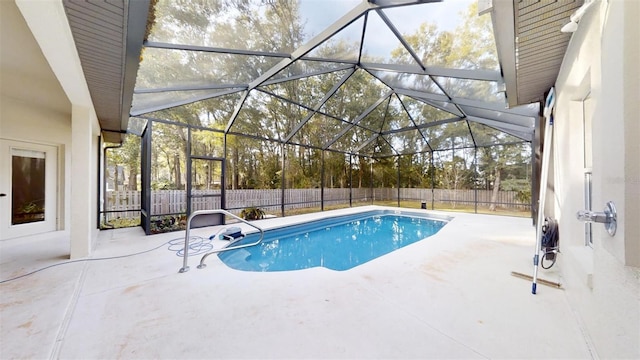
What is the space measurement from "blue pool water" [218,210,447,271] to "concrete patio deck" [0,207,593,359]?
1177 mm

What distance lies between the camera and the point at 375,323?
6.44ft

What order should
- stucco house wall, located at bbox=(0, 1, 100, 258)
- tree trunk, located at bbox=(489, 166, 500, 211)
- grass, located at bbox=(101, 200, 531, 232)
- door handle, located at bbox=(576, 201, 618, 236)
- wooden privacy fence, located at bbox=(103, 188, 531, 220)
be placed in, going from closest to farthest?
door handle, located at bbox=(576, 201, 618, 236) < stucco house wall, located at bbox=(0, 1, 100, 258) < wooden privacy fence, located at bbox=(103, 188, 531, 220) < grass, located at bbox=(101, 200, 531, 232) < tree trunk, located at bbox=(489, 166, 500, 211)

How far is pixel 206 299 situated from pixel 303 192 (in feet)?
26.4

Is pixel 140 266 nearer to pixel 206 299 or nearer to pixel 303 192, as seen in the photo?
pixel 206 299

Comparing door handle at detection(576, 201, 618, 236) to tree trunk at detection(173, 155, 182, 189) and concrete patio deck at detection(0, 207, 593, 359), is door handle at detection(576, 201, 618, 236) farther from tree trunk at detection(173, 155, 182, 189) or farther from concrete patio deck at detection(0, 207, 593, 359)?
tree trunk at detection(173, 155, 182, 189)

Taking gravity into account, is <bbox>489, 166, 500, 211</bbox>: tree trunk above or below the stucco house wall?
below

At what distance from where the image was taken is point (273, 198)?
30.6ft

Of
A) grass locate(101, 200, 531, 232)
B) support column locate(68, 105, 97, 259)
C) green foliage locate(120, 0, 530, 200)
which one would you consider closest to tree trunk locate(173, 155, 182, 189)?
green foliage locate(120, 0, 530, 200)

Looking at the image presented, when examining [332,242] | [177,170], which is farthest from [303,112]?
[177,170]

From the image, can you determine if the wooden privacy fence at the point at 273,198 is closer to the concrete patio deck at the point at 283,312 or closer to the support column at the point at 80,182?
the support column at the point at 80,182

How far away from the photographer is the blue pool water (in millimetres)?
4520

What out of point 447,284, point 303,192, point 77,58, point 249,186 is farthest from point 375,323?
point 249,186

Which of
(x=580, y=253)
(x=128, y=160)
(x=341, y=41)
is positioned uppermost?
(x=341, y=41)

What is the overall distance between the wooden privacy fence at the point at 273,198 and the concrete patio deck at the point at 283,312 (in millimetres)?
2975
